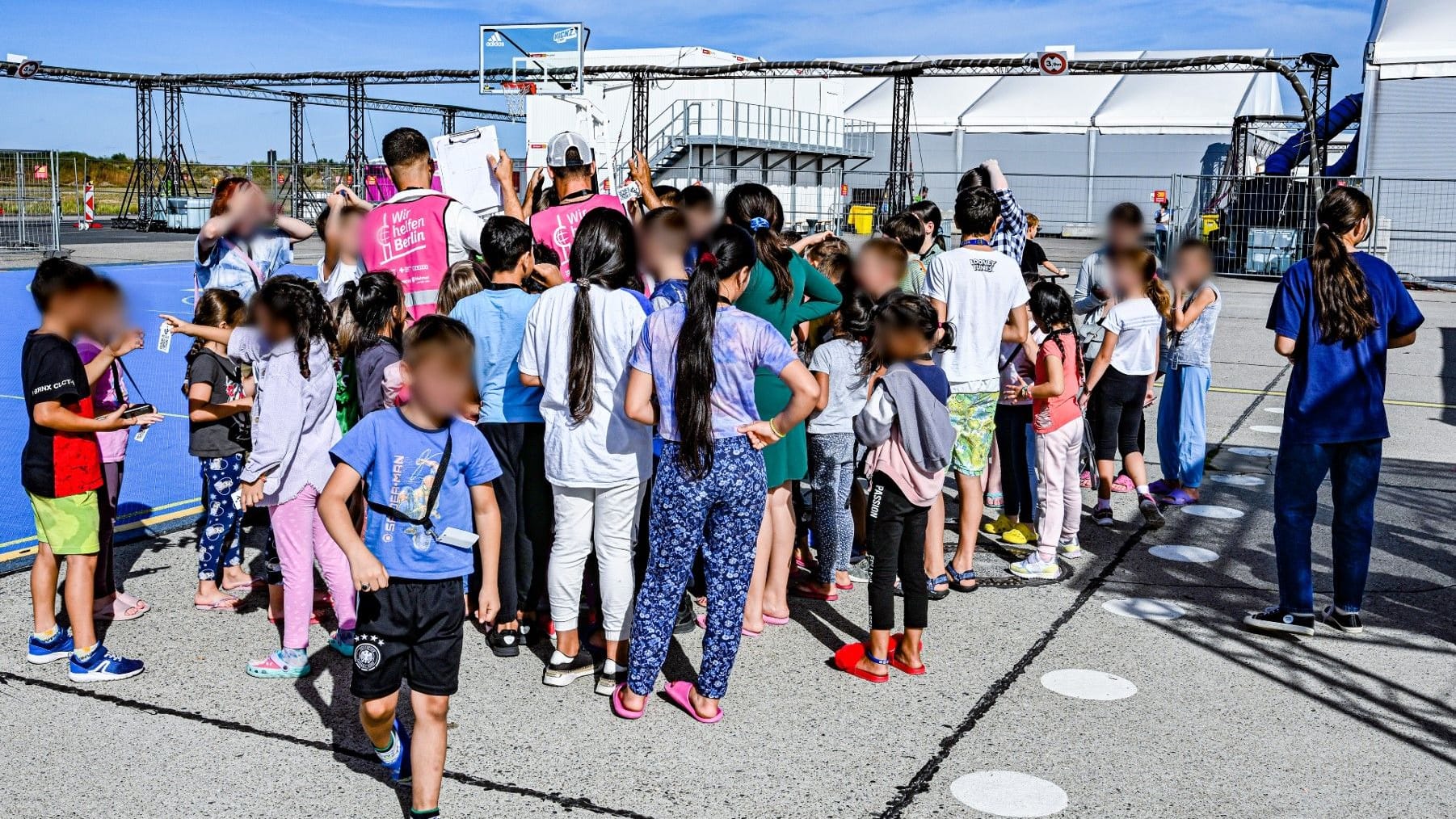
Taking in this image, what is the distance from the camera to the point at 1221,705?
437 centimetres

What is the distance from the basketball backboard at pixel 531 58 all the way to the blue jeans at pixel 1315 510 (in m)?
27.2

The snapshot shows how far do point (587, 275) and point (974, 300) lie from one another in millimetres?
2007

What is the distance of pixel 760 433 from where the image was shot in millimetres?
4016

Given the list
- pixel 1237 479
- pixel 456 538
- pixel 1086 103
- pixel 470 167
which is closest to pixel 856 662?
pixel 456 538

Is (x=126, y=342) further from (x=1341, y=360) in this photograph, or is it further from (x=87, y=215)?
(x=87, y=215)

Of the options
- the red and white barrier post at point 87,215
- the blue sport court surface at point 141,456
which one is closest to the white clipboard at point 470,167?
the blue sport court surface at point 141,456

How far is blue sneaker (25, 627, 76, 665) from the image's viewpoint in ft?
15.1

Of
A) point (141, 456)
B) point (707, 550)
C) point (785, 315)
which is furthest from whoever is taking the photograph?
point (141, 456)

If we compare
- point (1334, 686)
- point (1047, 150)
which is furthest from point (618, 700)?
point (1047, 150)

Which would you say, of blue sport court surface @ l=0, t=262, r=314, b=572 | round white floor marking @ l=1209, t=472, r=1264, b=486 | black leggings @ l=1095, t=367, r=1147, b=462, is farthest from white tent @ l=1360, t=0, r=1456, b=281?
blue sport court surface @ l=0, t=262, r=314, b=572

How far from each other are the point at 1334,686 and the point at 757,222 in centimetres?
286

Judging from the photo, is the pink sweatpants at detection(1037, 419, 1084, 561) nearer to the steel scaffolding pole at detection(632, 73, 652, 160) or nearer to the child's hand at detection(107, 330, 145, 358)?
the child's hand at detection(107, 330, 145, 358)

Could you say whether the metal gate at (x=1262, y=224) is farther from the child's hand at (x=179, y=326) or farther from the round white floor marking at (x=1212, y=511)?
the child's hand at (x=179, y=326)

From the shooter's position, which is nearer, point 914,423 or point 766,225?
point 914,423
